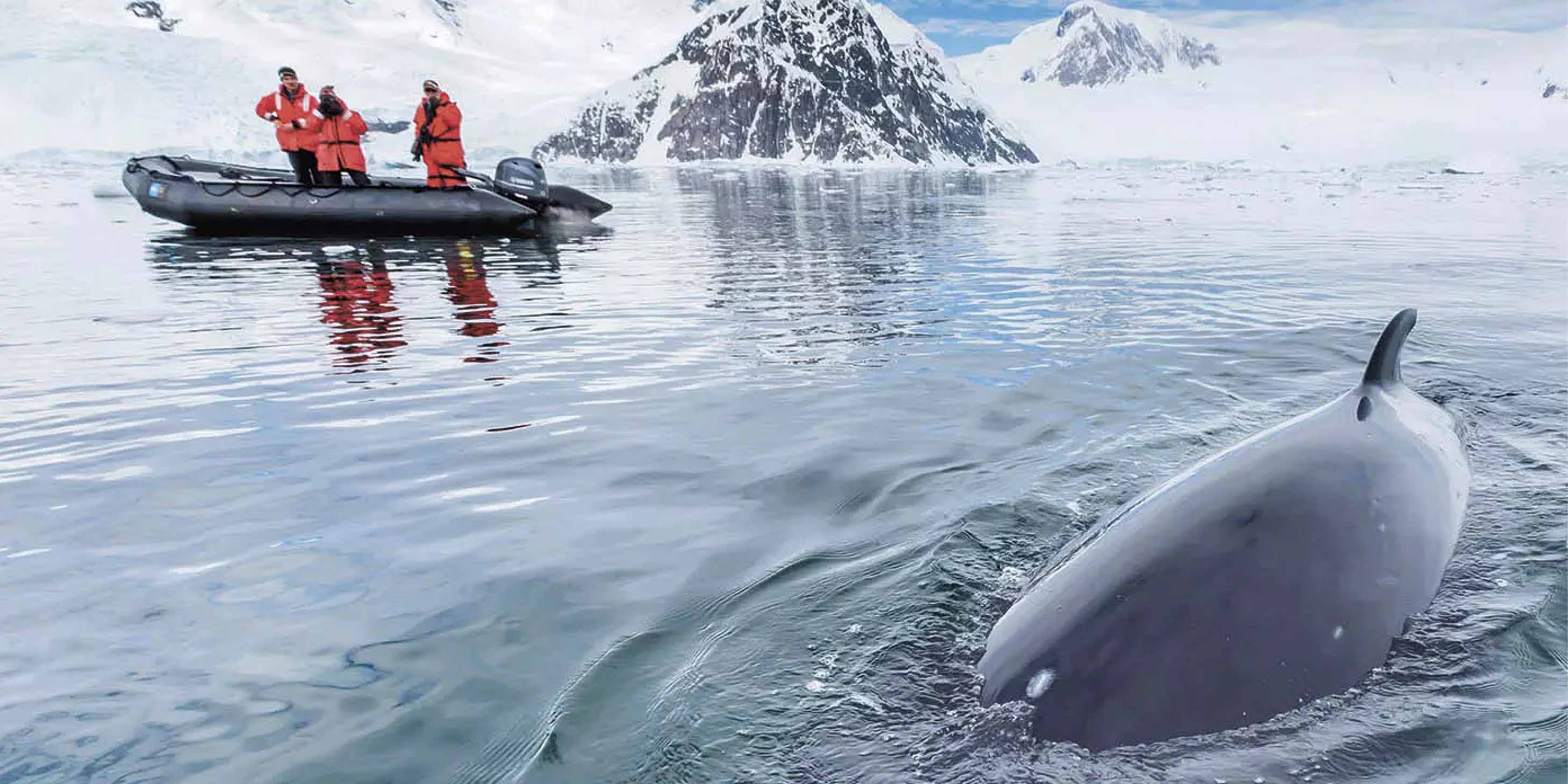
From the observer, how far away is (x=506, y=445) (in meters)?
7.39

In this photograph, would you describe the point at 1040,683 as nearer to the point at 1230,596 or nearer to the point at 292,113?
the point at 1230,596

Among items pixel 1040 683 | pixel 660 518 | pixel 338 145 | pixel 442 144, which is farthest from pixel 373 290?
pixel 1040 683

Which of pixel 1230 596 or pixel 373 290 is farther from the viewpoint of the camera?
pixel 373 290

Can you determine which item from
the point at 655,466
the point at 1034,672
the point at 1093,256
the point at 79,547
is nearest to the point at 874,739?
the point at 1034,672

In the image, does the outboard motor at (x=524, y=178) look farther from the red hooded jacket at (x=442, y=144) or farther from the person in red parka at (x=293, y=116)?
the person in red parka at (x=293, y=116)

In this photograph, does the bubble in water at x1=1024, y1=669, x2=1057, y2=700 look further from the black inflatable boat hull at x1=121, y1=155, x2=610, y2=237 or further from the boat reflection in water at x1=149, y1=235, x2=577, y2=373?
the black inflatable boat hull at x1=121, y1=155, x2=610, y2=237

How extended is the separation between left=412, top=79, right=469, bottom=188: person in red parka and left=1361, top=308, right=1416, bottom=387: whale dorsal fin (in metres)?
21.3

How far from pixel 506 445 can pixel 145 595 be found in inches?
113

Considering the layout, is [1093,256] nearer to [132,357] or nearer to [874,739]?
[132,357]

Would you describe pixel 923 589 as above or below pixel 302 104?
below

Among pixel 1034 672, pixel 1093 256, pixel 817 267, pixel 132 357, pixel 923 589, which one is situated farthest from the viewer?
pixel 1093 256

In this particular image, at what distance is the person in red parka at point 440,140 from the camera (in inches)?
917

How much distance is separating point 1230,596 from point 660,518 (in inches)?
138

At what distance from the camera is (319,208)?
866 inches
